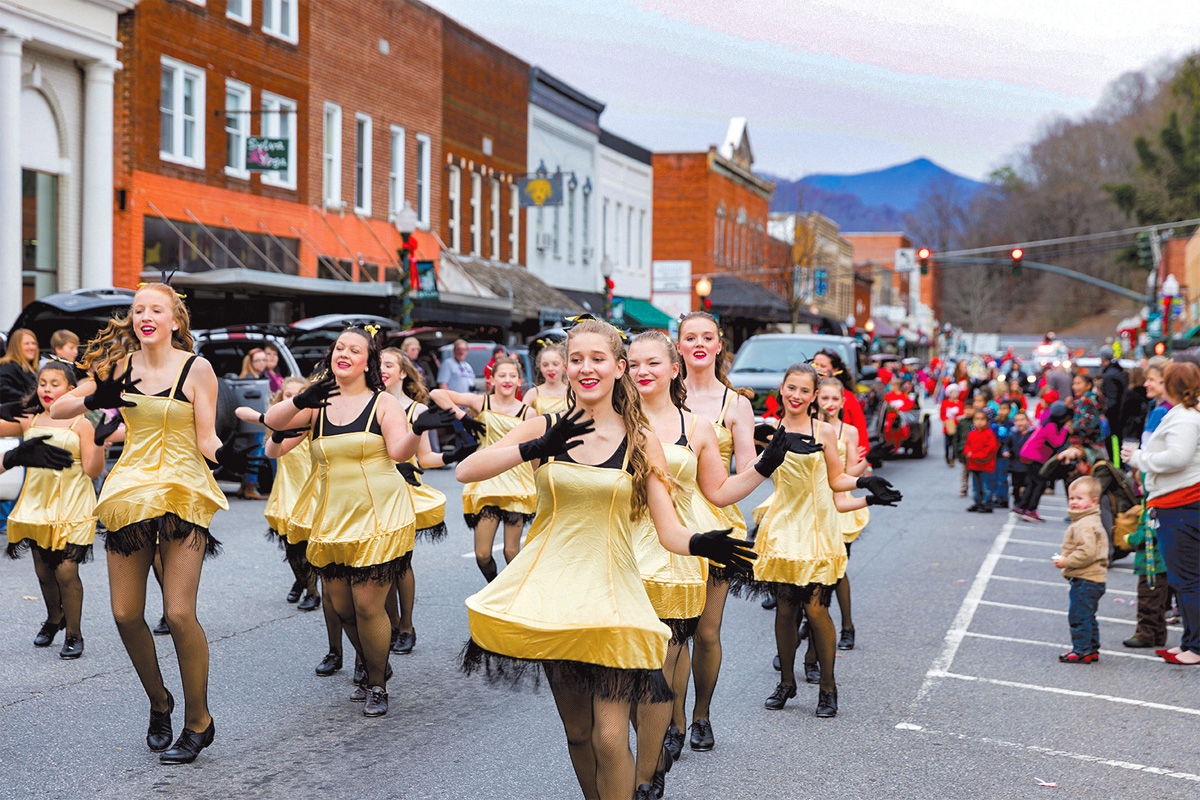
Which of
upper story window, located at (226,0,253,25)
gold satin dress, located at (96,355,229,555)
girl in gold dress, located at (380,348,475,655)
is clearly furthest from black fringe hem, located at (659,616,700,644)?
upper story window, located at (226,0,253,25)

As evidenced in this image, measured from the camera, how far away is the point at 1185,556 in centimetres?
768

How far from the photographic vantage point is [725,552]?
3754mm

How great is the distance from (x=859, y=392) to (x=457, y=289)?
14.5 metres

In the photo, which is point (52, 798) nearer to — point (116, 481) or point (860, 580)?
point (116, 481)

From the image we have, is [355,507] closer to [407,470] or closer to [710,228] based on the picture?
[407,470]

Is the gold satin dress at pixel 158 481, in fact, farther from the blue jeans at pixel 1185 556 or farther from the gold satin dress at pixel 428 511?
the blue jeans at pixel 1185 556

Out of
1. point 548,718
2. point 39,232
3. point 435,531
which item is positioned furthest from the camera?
point 39,232

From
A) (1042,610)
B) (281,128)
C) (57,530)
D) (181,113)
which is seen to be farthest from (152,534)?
(281,128)

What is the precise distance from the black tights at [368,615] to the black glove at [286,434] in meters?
0.75

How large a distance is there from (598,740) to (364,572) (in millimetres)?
2322

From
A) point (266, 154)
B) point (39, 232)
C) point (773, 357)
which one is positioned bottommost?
point (773, 357)

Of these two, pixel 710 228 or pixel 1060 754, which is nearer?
pixel 1060 754

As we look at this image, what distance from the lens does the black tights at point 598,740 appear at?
3830 millimetres

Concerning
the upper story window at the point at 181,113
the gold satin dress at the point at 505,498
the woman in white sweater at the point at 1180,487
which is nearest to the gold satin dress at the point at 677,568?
the gold satin dress at the point at 505,498
